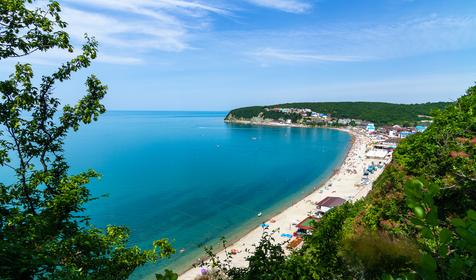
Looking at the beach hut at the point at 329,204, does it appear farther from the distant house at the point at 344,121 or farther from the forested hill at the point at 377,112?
the distant house at the point at 344,121

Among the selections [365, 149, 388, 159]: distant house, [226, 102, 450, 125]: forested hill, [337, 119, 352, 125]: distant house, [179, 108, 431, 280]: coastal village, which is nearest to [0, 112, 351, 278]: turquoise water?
[179, 108, 431, 280]: coastal village

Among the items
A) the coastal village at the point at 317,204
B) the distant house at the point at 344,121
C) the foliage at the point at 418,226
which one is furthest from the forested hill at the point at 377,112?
the foliage at the point at 418,226

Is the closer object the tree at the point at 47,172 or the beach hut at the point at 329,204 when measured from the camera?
the tree at the point at 47,172

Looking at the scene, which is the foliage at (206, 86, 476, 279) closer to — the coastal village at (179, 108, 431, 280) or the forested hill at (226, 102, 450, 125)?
the coastal village at (179, 108, 431, 280)

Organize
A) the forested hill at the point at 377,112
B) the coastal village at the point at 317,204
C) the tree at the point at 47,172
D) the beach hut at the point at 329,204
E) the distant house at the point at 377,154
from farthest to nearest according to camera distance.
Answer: the forested hill at the point at 377,112 → the distant house at the point at 377,154 → the beach hut at the point at 329,204 → the coastal village at the point at 317,204 → the tree at the point at 47,172

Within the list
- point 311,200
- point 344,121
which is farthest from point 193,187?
point 344,121

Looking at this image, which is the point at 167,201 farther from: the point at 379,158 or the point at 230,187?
the point at 379,158

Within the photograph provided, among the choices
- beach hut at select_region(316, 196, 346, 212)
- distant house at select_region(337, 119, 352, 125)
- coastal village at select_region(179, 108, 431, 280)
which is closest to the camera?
coastal village at select_region(179, 108, 431, 280)

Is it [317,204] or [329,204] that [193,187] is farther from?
[329,204]

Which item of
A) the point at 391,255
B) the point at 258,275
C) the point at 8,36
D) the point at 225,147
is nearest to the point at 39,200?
the point at 8,36
